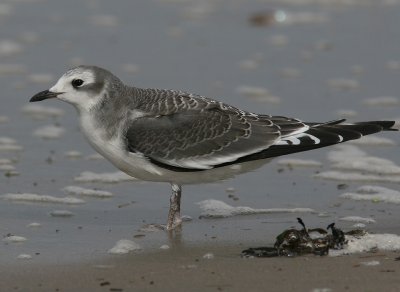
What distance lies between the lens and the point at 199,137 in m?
7.88

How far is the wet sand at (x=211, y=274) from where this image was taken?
610 centimetres

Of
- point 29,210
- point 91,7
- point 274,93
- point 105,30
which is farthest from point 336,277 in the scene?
point 91,7

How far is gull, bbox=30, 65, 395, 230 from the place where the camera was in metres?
7.62

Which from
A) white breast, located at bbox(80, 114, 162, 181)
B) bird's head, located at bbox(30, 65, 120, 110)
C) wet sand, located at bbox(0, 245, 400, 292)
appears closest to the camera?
wet sand, located at bbox(0, 245, 400, 292)

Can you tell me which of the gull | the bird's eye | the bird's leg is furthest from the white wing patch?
the bird's eye

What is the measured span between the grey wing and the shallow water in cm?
48

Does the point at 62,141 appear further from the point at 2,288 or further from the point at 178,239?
the point at 2,288

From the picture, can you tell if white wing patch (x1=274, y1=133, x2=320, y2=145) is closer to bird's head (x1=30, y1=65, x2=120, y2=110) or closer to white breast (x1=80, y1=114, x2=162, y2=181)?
white breast (x1=80, y1=114, x2=162, y2=181)

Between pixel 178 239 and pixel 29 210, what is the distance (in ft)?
4.19

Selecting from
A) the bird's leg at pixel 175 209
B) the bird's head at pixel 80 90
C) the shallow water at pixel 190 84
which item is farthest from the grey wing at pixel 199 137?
the shallow water at pixel 190 84

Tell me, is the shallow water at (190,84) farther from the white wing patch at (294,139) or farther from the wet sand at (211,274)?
the white wing patch at (294,139)

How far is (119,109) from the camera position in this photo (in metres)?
7.71

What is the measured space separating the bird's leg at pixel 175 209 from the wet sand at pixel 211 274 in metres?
0.76

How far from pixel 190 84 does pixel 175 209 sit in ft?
12.8
